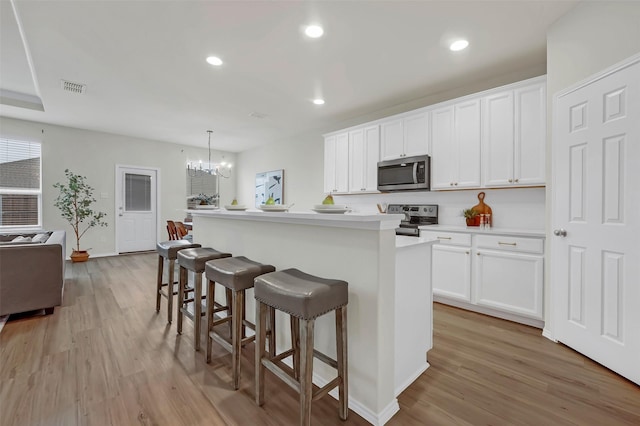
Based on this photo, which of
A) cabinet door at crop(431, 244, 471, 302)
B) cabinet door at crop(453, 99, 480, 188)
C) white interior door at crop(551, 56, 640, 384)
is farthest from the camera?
cabinet door at crop(453, 99, 480, 188)

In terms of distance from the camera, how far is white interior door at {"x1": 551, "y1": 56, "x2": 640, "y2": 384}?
1827mm

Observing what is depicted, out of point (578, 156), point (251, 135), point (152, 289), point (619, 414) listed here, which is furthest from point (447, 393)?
point (251, 135)

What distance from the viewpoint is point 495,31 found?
246 centimetres

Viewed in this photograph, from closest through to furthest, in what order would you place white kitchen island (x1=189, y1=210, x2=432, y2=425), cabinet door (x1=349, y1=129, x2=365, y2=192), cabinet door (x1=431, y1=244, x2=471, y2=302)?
white kitchen island (x1=189, y1=210, x2=432, y2=425)
cabinet door (x1=431, y1=244, x2=471, y2=302)
cabinet door (x1=349, y1=129, x2=365, y2=192)

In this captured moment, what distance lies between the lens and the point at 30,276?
2.81m

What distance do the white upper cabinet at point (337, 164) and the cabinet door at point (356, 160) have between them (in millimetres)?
86

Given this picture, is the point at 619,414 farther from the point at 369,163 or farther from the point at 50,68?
the point at 50,68

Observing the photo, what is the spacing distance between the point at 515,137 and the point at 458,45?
111 cm

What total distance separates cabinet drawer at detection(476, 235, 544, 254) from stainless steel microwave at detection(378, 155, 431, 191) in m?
0.98

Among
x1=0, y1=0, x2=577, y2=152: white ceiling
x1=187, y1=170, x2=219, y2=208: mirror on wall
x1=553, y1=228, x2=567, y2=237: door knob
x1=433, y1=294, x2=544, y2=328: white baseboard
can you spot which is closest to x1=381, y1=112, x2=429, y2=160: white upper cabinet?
x1=0, y1=0, x2=577, y2=152: white ceiling

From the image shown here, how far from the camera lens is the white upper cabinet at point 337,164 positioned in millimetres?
4648

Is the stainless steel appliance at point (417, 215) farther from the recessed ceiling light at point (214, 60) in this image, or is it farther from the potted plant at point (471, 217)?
the recessed ceiling light at point (214, 60)

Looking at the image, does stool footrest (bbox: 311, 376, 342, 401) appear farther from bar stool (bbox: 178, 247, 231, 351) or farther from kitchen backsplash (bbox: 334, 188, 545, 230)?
kitchen backsplash (bbox: 334, 188, 545, 230)

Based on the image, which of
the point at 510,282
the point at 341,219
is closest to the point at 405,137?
the point at 510,282
